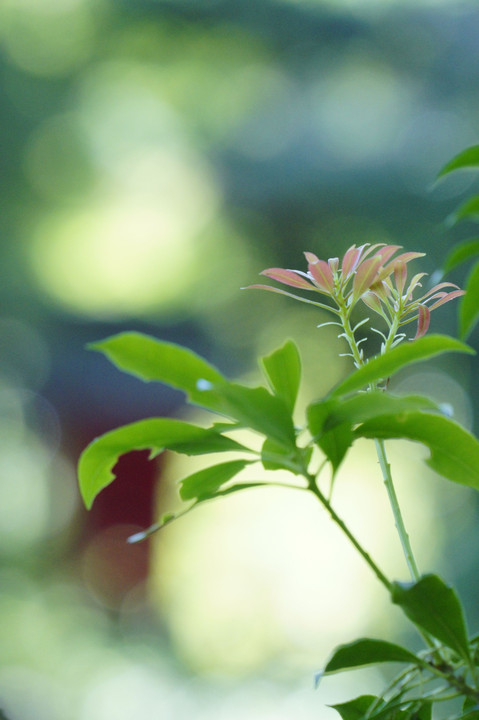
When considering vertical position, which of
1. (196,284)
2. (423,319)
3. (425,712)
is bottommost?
(425,712)

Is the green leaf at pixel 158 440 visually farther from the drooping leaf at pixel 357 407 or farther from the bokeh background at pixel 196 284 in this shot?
the bokeh background at pixel 196 284

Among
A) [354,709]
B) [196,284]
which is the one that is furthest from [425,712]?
[196,284]

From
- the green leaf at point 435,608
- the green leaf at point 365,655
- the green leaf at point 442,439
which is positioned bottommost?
the green leaf at point 365,655

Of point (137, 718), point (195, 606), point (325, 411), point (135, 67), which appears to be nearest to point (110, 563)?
point (195, 606)

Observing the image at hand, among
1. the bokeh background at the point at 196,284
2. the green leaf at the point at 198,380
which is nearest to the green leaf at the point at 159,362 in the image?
the green leaf at the point at 198,380

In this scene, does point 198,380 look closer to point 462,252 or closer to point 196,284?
point 462,252

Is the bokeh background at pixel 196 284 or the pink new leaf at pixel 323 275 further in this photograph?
the bokeh background at pixel 196 284

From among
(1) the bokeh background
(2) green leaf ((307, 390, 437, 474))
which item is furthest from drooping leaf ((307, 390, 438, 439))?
(1) the bokeh background

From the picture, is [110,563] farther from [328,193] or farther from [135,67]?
[135,67]
